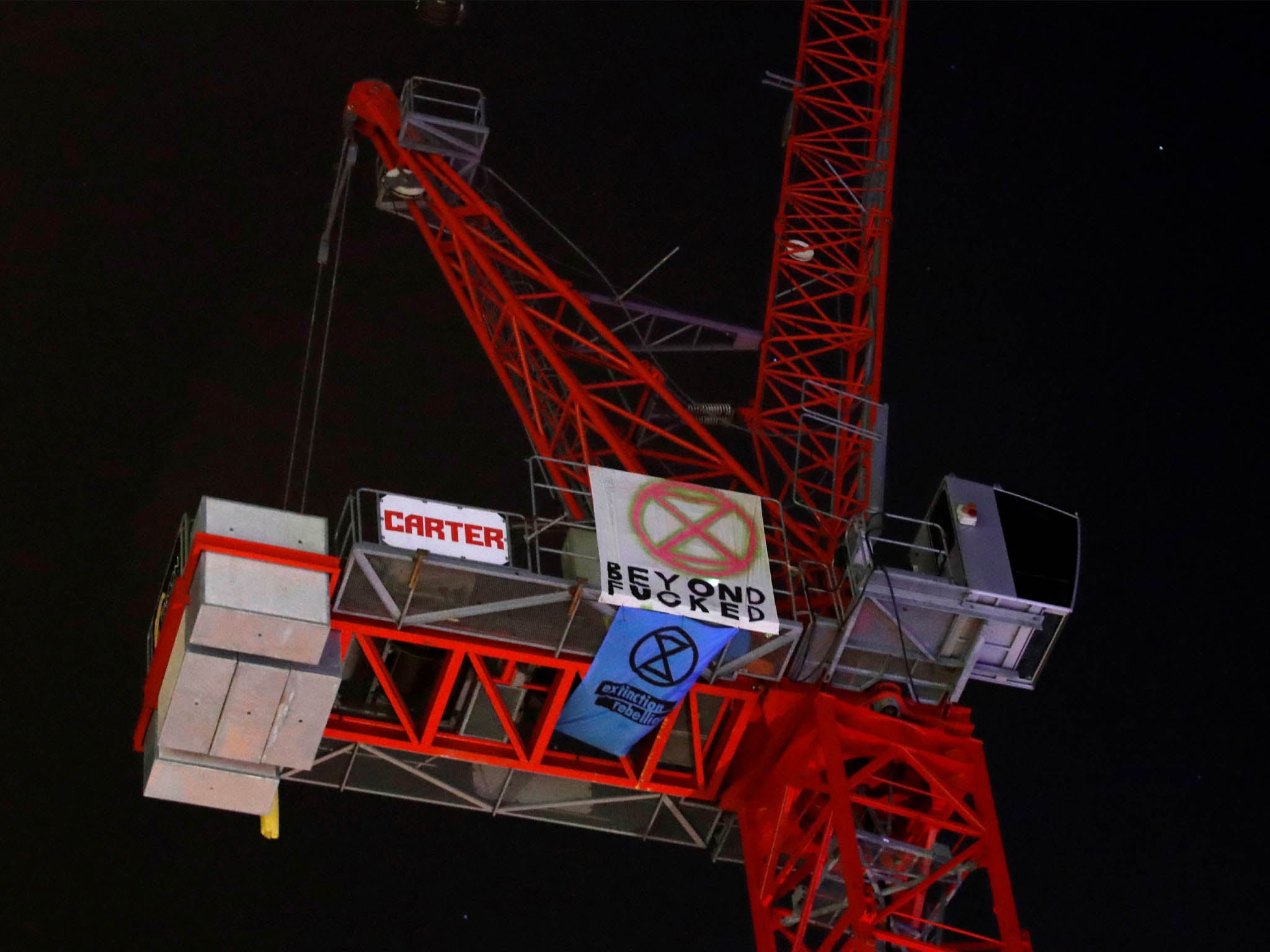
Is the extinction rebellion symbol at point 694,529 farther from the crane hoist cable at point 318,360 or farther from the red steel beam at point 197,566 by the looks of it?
the crane hoist cable at point 318,360

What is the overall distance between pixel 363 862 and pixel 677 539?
14.5m

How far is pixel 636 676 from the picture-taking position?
27891mm

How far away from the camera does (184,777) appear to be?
26.4 meters

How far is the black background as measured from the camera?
38.8 meters

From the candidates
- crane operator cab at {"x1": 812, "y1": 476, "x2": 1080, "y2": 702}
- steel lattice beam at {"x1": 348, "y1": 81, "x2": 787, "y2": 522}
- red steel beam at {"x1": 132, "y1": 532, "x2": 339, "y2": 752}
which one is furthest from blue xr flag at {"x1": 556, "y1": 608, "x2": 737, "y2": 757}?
steel lattice beam at {"x1": 348, "y1": 81, "x2": 787, "y2": 522}

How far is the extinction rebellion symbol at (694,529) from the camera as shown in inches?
1083

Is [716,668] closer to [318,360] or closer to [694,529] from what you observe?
[694,529]

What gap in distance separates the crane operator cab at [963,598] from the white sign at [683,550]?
1878 mm

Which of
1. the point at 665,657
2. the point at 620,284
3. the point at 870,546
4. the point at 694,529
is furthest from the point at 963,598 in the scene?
the point at 620,284

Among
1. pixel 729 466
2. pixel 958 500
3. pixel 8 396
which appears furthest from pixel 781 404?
pixel 8 396

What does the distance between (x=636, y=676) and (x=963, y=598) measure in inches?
197

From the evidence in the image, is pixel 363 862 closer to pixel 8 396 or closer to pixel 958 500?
pixel 8 396

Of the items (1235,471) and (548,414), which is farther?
(1235,471)

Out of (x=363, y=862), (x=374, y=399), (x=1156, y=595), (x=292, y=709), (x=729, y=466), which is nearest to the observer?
(x=292, y=709)
